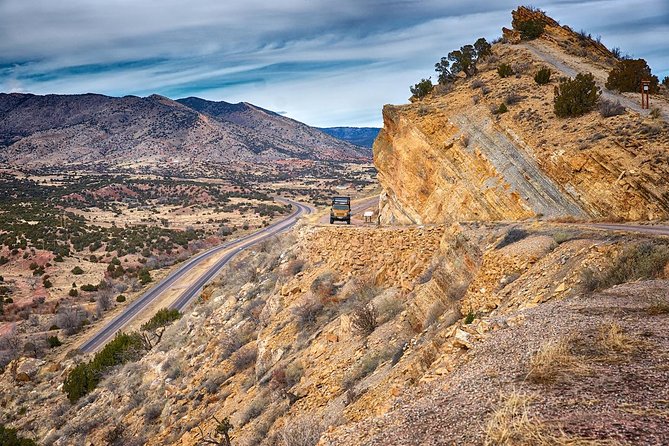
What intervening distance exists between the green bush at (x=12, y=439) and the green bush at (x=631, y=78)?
3204 cm

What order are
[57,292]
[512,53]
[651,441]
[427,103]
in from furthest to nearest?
[57,292]
[512,53]
[427,103]
[651,441]

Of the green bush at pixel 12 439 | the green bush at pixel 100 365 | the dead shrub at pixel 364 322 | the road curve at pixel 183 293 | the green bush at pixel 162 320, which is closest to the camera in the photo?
the dead shrub at pixel 364 322

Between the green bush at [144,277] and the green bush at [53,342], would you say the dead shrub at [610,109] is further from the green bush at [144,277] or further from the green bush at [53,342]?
the green bush at [144,277]

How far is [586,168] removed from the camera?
682 inches

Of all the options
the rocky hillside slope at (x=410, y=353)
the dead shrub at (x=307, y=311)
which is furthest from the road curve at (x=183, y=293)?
the dead shrub at (x=307, y=311)

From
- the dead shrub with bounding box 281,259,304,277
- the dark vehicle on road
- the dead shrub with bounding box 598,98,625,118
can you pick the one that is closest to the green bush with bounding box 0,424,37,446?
the dead shrub with bounding box 281,259,304,277

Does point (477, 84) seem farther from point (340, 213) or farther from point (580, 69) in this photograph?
point (340, 213)

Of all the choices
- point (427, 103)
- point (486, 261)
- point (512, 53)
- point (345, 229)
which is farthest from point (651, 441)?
point (512, 53)

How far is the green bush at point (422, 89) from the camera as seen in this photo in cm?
2984

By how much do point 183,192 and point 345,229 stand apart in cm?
9702

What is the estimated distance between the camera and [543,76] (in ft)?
77.1

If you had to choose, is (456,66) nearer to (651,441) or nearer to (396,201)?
(396,201)

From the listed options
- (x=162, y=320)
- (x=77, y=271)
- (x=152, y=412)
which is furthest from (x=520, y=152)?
(x=77, y=271)

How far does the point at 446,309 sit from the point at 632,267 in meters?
4.54
